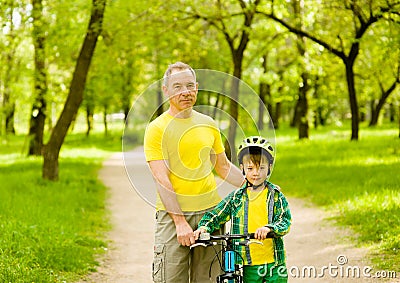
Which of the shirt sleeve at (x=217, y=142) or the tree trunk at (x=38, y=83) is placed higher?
the tree trunk at (x=38, y=83)

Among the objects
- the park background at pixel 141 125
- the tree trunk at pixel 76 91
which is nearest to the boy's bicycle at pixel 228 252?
the park background at pixel 141 125

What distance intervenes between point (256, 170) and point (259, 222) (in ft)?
1.08

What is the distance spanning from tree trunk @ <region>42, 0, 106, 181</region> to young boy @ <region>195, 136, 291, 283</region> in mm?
10412

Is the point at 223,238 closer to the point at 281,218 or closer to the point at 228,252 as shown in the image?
the point at 228,252

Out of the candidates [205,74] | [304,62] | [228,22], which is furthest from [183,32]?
[205,74]

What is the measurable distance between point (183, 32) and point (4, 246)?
1474 centimetres

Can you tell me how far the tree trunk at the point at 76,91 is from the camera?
14492 millimetres

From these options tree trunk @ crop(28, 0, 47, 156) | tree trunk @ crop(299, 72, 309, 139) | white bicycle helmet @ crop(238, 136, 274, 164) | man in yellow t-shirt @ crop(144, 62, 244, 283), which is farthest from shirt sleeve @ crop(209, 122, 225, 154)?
tree trunk @ crop(299, 72, 309, 139)

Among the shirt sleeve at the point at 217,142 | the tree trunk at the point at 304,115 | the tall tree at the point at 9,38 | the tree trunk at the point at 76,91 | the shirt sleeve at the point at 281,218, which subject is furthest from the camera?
the tree trunk at the point at 304,115

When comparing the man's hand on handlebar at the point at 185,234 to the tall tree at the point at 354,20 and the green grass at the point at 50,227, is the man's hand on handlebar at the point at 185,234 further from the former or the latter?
the tall tree at the point at 354,20

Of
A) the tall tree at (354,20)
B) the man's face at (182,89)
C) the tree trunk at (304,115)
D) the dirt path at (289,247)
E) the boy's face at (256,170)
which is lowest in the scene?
the dirt path at (289,247)

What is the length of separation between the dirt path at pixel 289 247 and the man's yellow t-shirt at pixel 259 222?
2.19 ft

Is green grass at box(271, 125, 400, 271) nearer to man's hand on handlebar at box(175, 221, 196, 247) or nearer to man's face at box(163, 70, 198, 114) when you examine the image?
man's hand on handlebar at box(175, 221, 196, 247)

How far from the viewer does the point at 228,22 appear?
2150 centimetres
